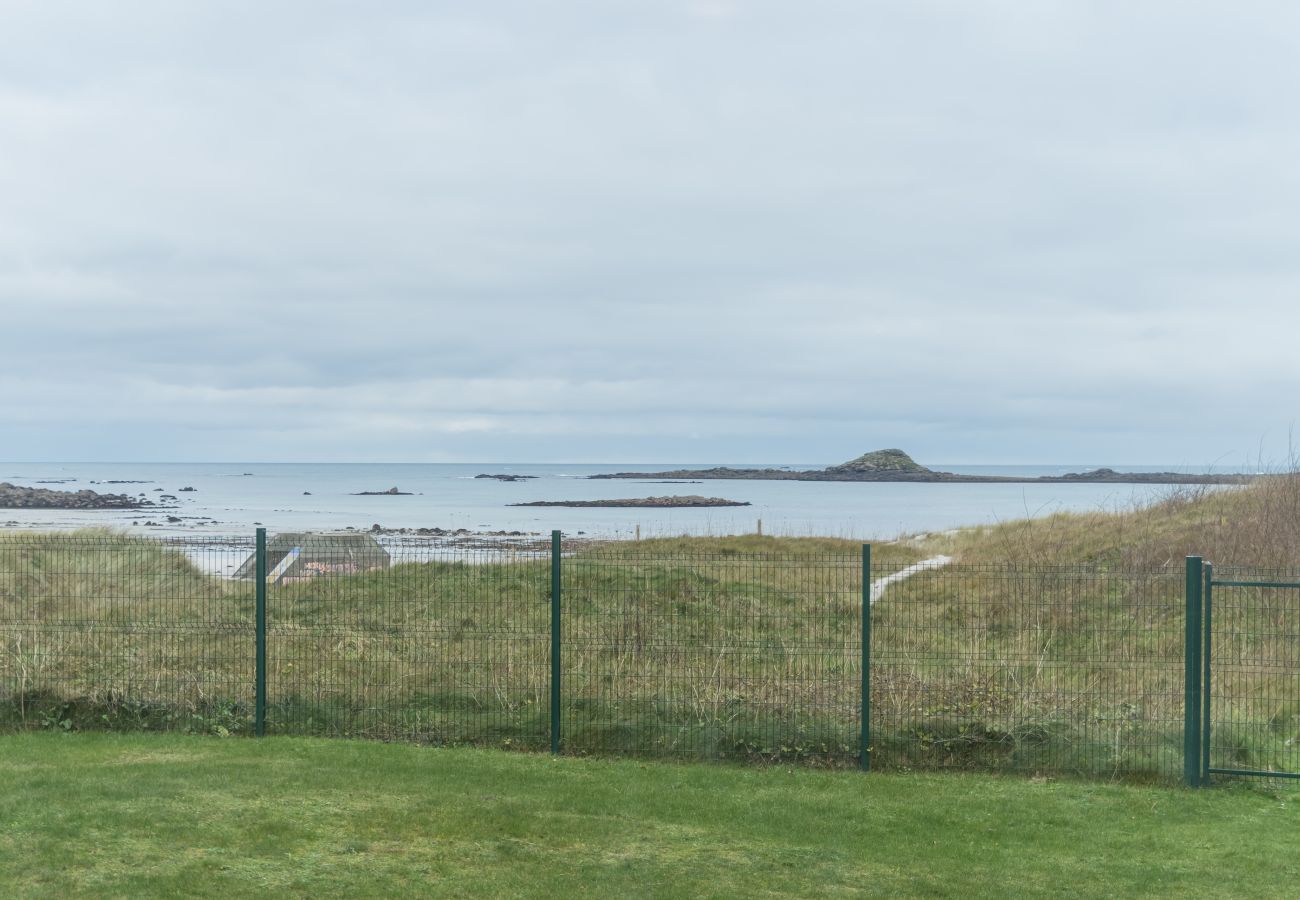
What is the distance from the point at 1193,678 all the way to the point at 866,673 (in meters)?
2.84

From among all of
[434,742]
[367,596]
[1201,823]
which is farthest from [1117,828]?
[367,596]

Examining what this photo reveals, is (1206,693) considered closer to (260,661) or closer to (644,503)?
(260,661)

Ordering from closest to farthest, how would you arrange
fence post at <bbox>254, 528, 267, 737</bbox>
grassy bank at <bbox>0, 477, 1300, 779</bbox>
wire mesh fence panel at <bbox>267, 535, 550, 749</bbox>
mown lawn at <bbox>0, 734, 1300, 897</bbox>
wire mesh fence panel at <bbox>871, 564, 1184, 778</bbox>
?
mown lawn at <bbox>0, 734, 1300, 897</bbox> < wire mesh fence panel at <bbox>871, 564, 1184, 778</bbox> < grassy bank at <bbox>0, 477, 1300, 779</bbox> < fence post at <bbox>254, 528, 267, 737</bbox> < wire mesh fence panel at <bbox>267, 535, 550, 749</bbox>

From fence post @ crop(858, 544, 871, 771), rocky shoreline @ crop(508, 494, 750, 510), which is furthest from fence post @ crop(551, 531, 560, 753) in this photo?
rocky shoreline @ crop(508, 494, 750, 510)

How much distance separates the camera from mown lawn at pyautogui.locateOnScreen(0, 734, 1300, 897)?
720 cm

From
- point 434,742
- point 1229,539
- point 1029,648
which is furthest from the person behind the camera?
point 1229,539

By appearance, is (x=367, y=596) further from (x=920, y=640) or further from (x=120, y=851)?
(x=120, y=851)

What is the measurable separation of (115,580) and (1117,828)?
12.9 m

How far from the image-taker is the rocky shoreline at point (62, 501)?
101 m

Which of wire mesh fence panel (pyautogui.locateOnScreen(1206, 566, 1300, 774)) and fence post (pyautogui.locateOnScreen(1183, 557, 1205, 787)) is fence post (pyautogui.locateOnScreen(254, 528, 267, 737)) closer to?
fence post (pyautogui.locateOnScreen(1183, 557, 1205, 787))

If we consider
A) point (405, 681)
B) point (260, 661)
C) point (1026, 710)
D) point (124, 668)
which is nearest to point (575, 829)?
point (405, 681)

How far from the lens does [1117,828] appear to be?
8.81 metres

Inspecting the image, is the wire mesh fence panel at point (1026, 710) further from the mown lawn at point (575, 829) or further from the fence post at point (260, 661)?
the fence post at point (260, 661)

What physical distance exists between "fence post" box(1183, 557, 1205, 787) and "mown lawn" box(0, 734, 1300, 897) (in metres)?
0.30
